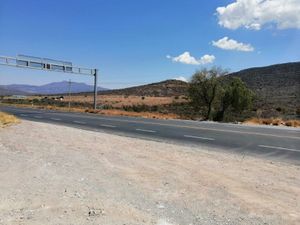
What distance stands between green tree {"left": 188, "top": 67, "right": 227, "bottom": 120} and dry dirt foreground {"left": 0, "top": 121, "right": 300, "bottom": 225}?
3205 centimetres

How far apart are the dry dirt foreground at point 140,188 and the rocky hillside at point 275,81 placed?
2417 inches

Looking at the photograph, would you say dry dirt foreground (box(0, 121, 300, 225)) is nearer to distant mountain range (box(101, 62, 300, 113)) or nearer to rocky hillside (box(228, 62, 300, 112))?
distant mountain range (box(101, 62, 300, 113))

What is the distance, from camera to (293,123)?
92.5 ft

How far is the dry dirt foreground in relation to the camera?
17.9 ft

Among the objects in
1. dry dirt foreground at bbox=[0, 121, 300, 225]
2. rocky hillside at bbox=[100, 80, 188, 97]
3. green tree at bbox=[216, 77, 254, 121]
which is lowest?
dry dirt foreground at bbox=[0, 121, 300, 225]

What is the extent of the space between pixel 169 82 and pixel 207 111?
111690mm

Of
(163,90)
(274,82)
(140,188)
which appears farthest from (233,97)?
(163,90)

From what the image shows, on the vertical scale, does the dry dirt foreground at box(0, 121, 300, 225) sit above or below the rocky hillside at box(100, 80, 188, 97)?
below

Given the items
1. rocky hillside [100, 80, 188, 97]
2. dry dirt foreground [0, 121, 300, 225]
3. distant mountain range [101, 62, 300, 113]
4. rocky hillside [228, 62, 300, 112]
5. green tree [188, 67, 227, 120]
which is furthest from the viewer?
rocky hillside [100, 80, 188, 97]

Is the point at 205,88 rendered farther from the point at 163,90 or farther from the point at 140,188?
the point at 163,90

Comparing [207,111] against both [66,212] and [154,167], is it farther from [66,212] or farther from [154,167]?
[66,212]

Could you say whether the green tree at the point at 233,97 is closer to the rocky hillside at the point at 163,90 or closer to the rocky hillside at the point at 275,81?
the rocky hillside at the point at 275,81

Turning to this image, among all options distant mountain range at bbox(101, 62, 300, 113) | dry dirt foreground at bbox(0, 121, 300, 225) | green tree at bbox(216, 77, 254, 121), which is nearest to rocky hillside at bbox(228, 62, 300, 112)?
distant mountain range at bbox(101, 62, 300, 113)

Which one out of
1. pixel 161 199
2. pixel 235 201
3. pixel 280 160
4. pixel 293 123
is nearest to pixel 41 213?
pixel 161 199
